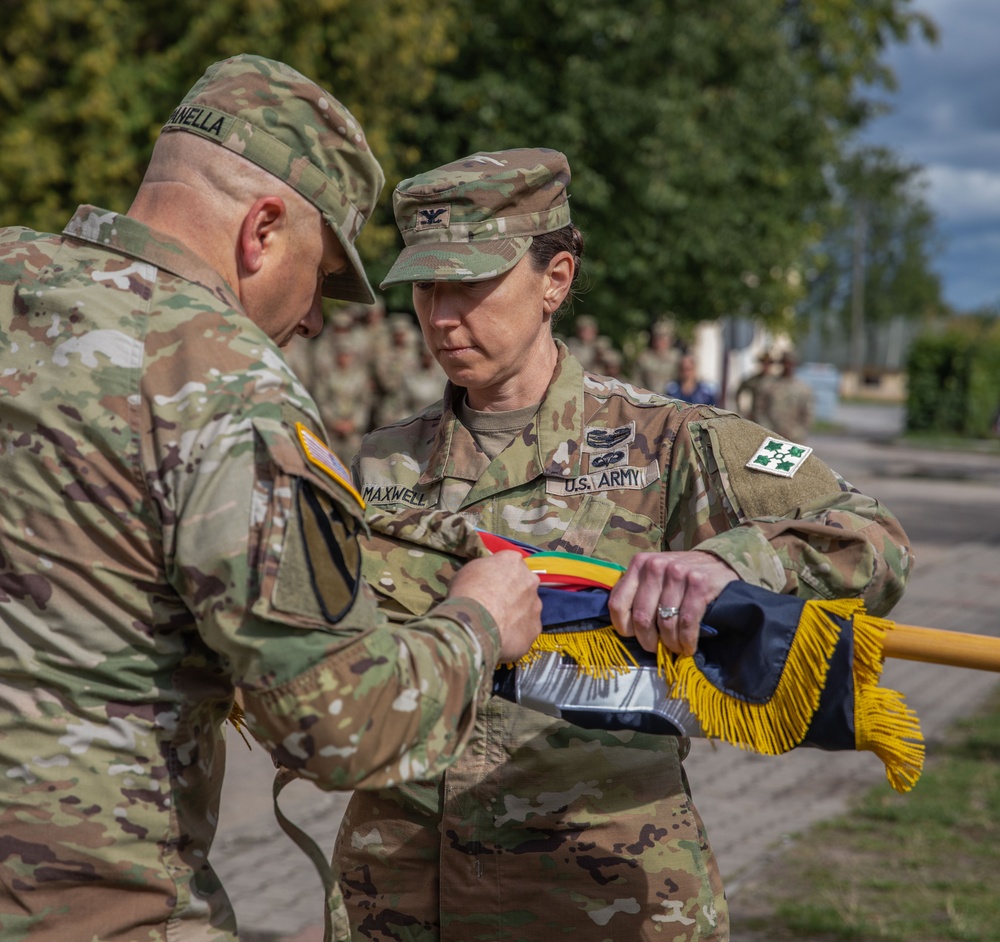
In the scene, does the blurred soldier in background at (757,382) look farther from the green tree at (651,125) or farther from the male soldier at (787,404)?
the green tree at (651,125)

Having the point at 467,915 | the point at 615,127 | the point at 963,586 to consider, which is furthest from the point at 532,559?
the point at 615,127

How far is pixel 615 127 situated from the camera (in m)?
18.2

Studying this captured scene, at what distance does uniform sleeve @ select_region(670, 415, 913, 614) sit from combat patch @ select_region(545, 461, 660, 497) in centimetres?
5

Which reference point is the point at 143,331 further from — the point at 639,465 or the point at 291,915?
the point at 291,915

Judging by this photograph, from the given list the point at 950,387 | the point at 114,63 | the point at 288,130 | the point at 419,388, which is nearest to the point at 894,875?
the point at 288,130

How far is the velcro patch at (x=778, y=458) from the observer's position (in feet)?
7.91

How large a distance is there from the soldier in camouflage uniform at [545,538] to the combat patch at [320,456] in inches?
23.0

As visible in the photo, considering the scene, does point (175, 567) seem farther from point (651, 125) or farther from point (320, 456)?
point (651, 125)

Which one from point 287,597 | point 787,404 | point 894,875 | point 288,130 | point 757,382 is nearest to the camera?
point 287,597

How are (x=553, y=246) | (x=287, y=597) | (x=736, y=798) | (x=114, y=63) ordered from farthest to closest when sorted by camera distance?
1. (x=114, y=63)
2. (x=736, y=798)
3. (x=553, y=246)
4. (x=287, y=597)

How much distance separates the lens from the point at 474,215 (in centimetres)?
250

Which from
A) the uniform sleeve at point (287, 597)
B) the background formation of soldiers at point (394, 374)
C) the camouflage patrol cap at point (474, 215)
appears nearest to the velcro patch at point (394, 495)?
the camouflage patrol cap at point (474, 215)

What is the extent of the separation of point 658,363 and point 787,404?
7.05ft

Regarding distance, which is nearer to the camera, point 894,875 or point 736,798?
point 894,875
